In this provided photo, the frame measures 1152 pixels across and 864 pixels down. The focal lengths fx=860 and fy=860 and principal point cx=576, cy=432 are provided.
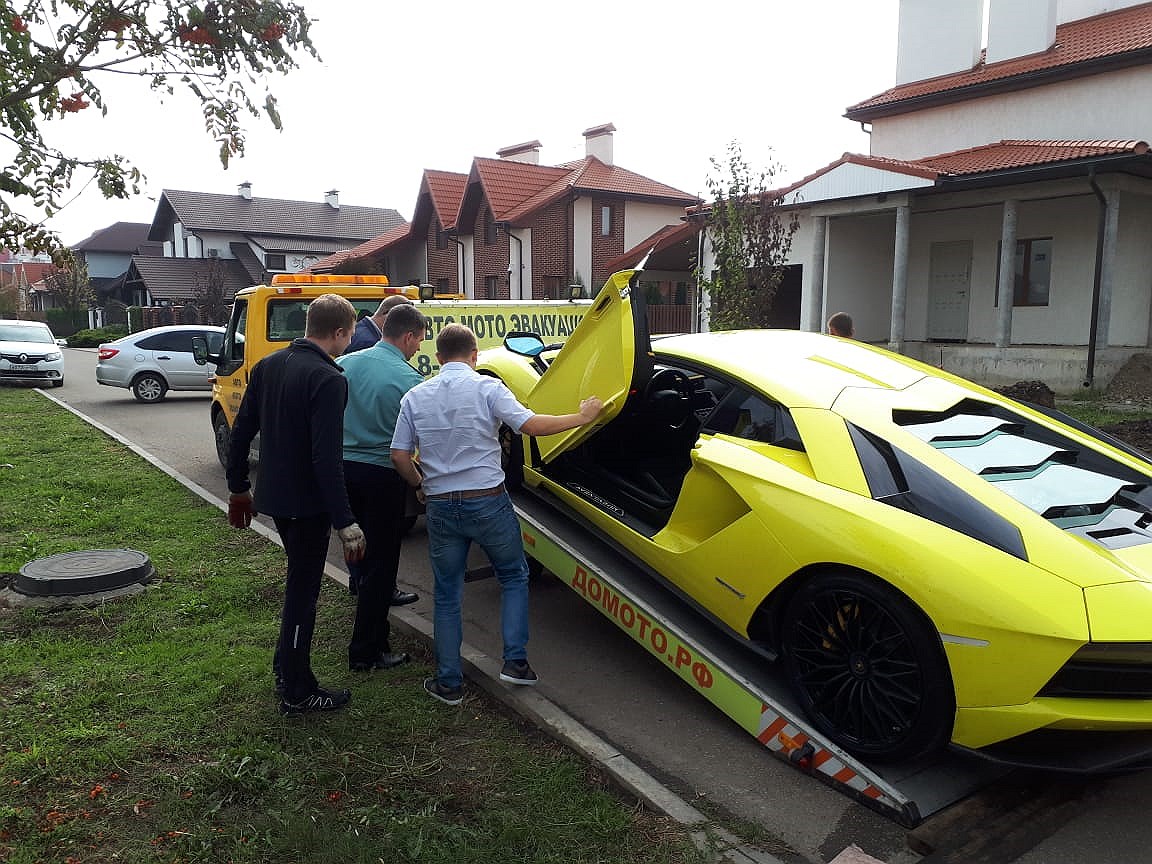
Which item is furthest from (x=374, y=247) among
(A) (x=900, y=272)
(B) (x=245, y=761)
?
(B) (x=245, y=761)

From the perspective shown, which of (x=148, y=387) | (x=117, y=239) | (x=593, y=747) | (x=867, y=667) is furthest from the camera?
(x=117, y=239)

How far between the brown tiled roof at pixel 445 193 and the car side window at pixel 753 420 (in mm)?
29612

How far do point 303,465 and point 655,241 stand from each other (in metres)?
17.6

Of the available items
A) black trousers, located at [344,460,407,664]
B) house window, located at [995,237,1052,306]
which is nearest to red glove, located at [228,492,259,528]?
black trousers, located at [344,460,407,664]

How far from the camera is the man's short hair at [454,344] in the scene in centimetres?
405

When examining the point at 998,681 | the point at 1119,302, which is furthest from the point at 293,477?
the point at 1119,302

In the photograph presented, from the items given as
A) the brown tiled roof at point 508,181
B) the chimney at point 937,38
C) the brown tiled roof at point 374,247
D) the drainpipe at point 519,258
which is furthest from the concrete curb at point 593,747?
the brown tiled roof at point 374,247

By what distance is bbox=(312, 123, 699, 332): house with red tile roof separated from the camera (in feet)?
97.5

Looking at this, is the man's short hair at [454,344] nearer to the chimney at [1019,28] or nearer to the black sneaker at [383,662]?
the black sneaker at [383,662]

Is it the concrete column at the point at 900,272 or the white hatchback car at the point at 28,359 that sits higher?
the concrete column at the point at 900,272

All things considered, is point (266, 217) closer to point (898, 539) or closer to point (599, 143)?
point (599, 143)

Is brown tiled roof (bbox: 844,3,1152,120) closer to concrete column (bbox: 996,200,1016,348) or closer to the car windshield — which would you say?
concrete column (bbox: 996,200,1016,348)

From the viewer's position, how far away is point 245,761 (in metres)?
3.40

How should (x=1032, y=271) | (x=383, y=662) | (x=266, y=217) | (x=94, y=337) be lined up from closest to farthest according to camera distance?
(x=383, y=662), (x=1032, y=271), (x=94, y=337), (x=266, y=217)
